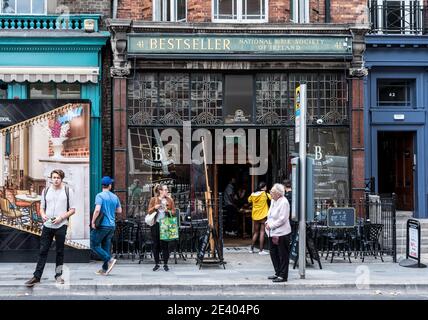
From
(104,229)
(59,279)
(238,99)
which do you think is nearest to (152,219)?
(104,229)

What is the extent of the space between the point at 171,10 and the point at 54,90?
3.50 metres

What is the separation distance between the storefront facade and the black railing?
266 centimetres

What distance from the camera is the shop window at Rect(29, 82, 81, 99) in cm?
1559

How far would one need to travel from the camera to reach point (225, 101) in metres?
15.7

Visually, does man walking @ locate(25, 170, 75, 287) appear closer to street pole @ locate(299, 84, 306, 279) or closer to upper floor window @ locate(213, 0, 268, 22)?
street pole @ locate(299, 84, 306, 279)

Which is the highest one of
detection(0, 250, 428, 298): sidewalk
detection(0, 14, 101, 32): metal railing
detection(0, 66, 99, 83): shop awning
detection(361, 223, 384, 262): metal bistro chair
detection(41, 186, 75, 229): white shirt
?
detection(0, 14, 101, 32): metal railing

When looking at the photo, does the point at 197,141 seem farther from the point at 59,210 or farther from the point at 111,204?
the point at 59,210

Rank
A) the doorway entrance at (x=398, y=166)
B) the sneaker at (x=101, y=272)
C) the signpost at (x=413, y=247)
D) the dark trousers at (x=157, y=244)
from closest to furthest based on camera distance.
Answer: the sneaker at (x=101, y=272) → the dark trousers at (x=157, y=244) → the signpost at (x=413, y=247) → the doorway entrance at (x=398, y=166)

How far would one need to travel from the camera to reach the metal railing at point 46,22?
1551 centimetres

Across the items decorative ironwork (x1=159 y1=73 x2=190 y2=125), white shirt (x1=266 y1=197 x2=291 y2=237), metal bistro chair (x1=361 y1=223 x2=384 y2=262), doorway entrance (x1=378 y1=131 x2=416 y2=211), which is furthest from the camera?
doorway entrance (x1=378 y1=131 x2=416 y2=211)

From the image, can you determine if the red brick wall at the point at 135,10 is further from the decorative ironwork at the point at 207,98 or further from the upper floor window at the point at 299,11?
the upper floor window at the point at 299,11

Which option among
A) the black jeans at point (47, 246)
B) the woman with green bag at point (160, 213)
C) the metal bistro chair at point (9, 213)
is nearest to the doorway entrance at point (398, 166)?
the woman with green bag at point (160, 213)

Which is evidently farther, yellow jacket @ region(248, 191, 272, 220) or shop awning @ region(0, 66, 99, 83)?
shop awning @ region(0, 66, 99, 83)

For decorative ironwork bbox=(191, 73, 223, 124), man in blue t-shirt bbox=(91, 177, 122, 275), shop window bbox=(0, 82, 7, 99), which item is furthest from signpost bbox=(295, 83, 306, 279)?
shop window bbox=(0, 82, 7, 99)
